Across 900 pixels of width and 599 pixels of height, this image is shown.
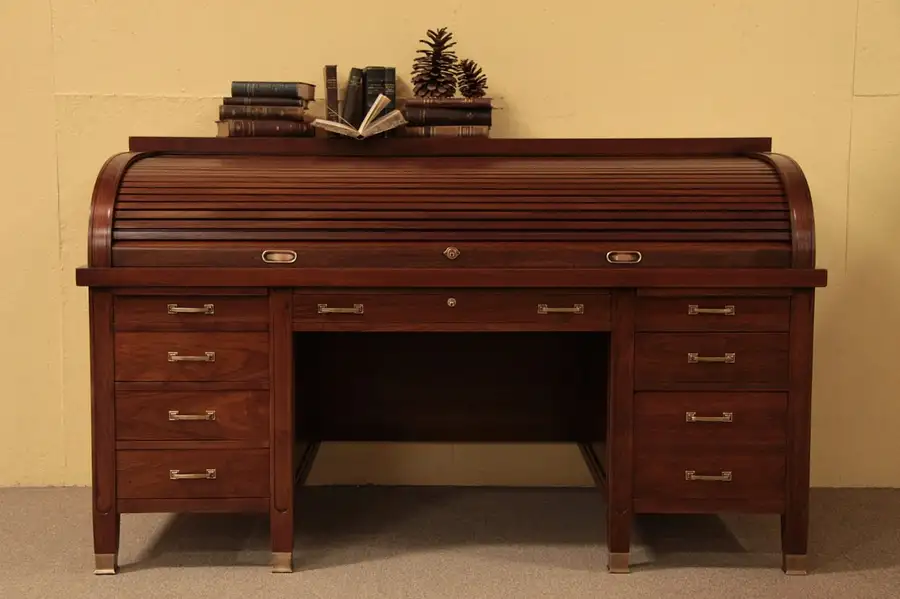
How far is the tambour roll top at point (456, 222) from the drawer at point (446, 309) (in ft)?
0.29

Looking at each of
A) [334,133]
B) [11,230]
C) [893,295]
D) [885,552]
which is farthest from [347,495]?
[893,295]

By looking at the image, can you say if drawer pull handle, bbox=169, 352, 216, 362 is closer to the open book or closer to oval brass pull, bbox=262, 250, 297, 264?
oval brass pull, bbox=262, 250, 297, 264

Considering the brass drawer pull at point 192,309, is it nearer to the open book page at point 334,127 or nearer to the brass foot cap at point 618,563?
the open book page at point 334,127

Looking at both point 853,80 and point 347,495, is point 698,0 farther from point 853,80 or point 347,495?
point 347,495

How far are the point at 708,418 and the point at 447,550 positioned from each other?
0.91m

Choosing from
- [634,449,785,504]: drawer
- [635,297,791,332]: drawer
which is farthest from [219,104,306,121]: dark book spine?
[634,449,785,504]: drawer

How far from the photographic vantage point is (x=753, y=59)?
3.62m

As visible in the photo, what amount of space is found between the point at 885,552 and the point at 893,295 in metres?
1.06

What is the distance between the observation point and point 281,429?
9.43 feet

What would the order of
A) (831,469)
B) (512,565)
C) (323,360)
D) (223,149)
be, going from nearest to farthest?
1. (512,565)
2. (223,149)
3. (323,360)
4. (831,469)

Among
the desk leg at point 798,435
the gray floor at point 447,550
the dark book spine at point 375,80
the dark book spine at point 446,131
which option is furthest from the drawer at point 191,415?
the desk leg at point 798,435

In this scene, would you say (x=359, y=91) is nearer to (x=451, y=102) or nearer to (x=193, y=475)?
(x=451, y=102)

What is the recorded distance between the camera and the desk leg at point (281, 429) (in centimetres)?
283

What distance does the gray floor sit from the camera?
9.23 ft
